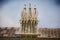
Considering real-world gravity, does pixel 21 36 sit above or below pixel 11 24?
below

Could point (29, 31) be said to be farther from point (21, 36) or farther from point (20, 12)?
point (20, 12)

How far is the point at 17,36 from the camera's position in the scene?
10477mm

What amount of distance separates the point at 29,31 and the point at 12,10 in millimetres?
1564

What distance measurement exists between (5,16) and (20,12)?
0.89 m

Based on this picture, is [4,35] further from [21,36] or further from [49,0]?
[49,0]

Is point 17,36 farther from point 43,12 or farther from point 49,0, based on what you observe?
point 49,0

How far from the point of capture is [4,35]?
416 inches

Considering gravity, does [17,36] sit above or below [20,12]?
below

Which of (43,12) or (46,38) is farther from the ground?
(43,12)

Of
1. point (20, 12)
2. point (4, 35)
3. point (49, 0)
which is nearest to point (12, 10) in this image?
point (20, 12)

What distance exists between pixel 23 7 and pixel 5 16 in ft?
3.80

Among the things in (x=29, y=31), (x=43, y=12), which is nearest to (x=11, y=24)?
(x=29, y=31)

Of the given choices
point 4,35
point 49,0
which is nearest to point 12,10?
point 4,35

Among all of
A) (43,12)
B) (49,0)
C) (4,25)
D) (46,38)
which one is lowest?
(46,38)
